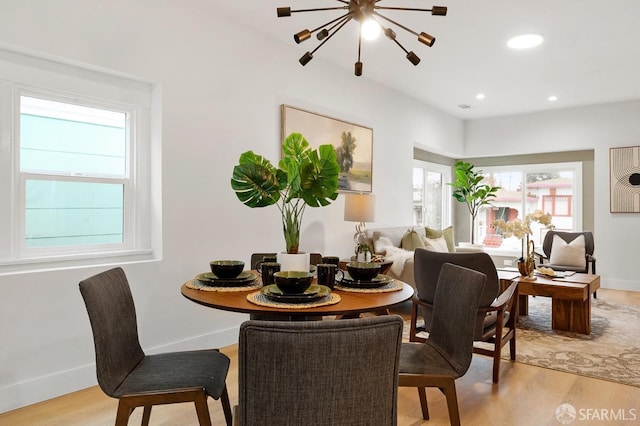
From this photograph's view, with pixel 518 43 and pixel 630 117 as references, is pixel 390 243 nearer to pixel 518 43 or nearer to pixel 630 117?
pixel 518 43

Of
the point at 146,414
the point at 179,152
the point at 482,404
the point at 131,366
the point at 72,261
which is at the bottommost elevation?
the point at 482,404

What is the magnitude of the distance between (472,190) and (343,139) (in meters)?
3.50

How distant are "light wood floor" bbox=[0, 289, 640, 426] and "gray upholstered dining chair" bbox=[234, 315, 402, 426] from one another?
1.39 meters

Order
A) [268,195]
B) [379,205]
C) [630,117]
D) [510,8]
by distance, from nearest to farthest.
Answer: [268,195] < [510,8] < [379,205] < [630,117]

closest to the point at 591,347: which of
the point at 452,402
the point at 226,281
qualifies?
the point at 452,402

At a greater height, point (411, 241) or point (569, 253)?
point (411, 241)

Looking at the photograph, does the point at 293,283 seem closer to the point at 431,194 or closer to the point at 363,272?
the point at 363,272

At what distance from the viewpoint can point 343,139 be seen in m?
4.64

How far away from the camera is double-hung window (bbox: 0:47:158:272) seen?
245cm

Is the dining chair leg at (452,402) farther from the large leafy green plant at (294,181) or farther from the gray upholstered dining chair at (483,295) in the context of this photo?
the gray upholstered dining chair at (483,295)

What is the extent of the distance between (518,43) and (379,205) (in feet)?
7.41

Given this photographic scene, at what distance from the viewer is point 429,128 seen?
6.36 m

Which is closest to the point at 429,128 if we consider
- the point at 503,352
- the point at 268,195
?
the point at 503,352

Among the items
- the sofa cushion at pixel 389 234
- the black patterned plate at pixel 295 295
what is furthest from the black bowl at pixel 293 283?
the sofa cushion at pixel 389 234
